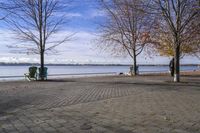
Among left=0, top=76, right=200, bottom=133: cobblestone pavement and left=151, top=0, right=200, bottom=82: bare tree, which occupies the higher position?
left=151, top=0, right=200, bottom=82: bare tree

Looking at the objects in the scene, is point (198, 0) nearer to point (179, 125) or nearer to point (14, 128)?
point (179, 125)

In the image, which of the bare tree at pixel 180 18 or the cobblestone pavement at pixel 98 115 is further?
the bare tree at pixel 180 18

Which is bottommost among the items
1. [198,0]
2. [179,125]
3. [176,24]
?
[179,125]

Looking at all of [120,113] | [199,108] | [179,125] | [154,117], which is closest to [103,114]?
[120,113]

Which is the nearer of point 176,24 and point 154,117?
point 154,117

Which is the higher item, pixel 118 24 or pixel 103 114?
pixel 118 24

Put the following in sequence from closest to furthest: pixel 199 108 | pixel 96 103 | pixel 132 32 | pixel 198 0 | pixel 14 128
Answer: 1. pixel 14 128
2. pixel 199 108
3. pixel 96 103
4. pixel 198 0
5. pixel 132 32

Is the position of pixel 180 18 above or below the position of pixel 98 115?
above

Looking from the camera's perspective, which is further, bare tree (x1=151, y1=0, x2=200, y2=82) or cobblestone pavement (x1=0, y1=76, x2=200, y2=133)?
bare tree (x1=151, y1=0, x2=200, y2=82)

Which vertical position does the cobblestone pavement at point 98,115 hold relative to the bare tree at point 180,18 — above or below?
below

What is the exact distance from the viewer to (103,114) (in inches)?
360

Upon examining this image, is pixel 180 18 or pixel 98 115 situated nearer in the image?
pixel 98 115

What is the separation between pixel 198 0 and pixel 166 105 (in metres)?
11.6

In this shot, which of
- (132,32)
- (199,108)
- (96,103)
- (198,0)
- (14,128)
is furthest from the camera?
(132,32)
